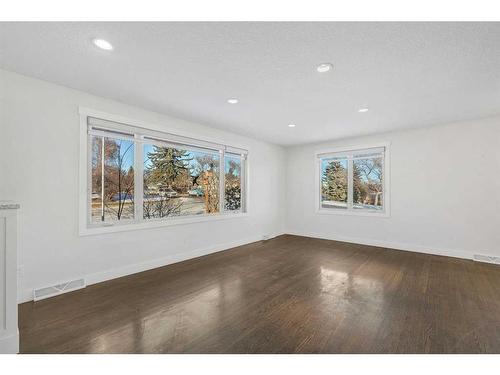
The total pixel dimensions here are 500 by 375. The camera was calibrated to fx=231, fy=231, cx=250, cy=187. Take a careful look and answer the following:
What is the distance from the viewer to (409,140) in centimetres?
467

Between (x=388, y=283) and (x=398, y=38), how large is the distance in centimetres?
277

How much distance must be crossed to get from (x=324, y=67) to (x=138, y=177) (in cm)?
291

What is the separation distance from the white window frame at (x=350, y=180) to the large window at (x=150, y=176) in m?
2.32

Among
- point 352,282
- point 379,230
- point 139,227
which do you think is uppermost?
point 139,227

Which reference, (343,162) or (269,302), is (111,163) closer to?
(269,302)

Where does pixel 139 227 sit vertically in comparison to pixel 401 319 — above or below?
above

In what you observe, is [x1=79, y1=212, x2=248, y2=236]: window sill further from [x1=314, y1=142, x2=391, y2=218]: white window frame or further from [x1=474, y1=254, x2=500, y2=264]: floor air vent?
[x1=474, y1=254, x2=500, y2=264]: floor air vent

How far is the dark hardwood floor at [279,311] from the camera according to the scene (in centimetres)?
178

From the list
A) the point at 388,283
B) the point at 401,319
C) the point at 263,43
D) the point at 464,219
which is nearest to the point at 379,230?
the point at 464,219

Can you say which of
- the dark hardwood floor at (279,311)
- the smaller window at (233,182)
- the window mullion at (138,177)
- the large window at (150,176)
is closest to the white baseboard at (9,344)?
the dark hardwood floor at (279,311)

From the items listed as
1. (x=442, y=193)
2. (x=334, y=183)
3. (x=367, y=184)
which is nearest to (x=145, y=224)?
(x=334, y=183)

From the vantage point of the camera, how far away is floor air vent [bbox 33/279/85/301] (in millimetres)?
2541

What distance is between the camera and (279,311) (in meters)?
2.29

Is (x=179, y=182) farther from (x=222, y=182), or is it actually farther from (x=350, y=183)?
(x=350, y=183)
